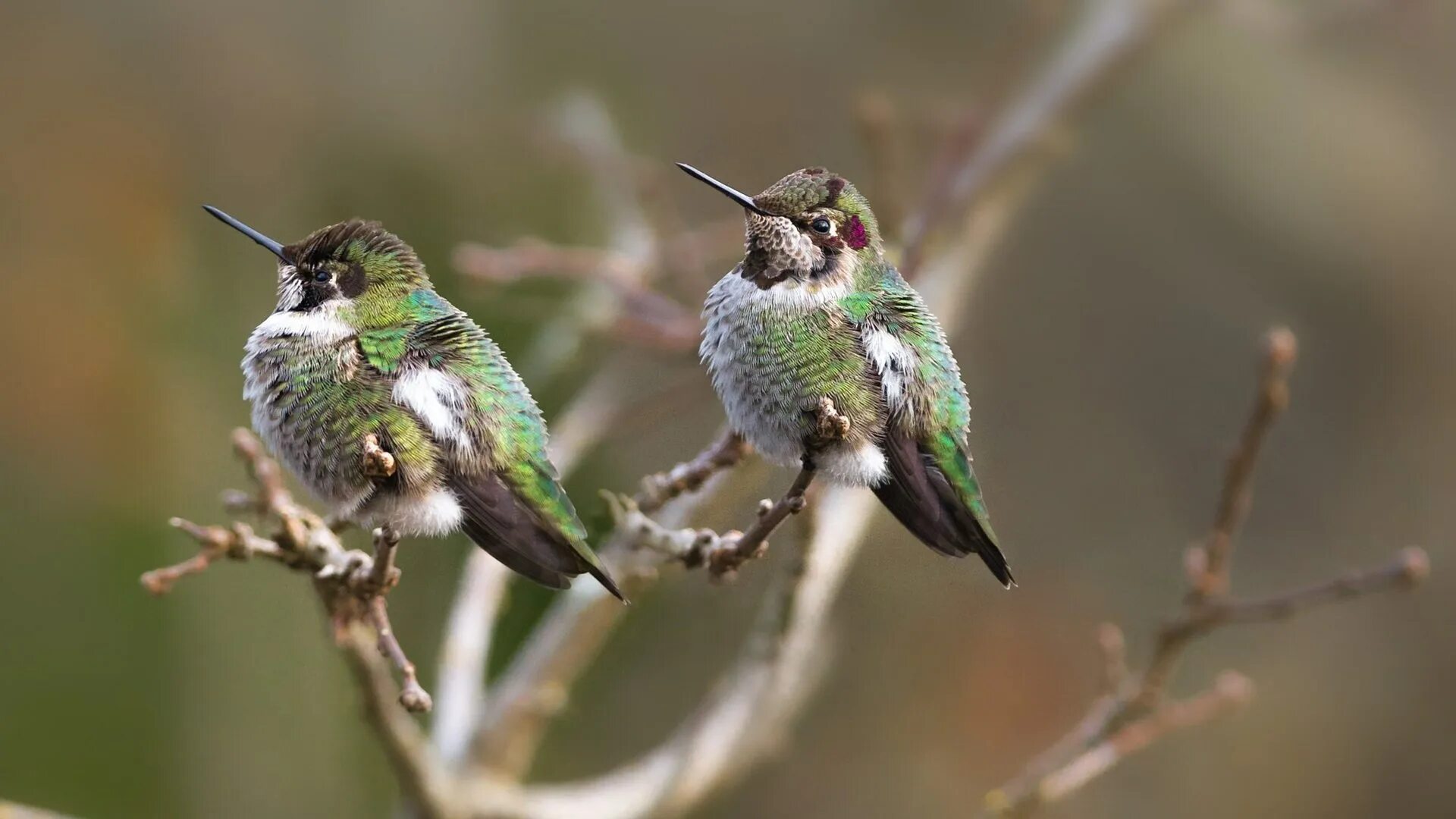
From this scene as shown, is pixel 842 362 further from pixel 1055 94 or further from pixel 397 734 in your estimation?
pixel 1055 94

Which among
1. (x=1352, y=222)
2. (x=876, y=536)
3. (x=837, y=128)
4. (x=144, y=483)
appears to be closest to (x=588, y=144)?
(x=876, y=536)

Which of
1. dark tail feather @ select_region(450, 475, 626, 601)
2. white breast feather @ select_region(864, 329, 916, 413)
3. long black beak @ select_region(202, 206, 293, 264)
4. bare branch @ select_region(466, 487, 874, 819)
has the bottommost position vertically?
bare branch @ select_region(466, 487, 874, 819)

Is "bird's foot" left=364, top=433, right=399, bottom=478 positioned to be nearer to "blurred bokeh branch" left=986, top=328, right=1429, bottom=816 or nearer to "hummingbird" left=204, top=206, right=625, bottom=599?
"hummingbird" left=204, top=206, right=625, bottom=599

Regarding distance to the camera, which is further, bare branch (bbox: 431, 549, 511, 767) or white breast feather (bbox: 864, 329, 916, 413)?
bare branch (bbox: 431, 549, 511, 767)

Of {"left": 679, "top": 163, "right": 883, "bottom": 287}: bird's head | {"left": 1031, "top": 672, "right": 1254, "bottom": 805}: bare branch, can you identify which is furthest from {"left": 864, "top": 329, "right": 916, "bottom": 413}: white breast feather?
{"left": 1031, "top": 672, "right": 1254, "bottom": 805}: bare branch

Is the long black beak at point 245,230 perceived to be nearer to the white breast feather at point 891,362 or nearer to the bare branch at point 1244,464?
the white breast feather at point 891,362

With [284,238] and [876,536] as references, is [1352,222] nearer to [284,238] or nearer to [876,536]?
[876,536]

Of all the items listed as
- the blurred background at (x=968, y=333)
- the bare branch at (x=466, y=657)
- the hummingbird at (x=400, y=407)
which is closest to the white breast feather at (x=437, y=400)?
the hummingbird at (x=400, y=407)
